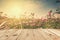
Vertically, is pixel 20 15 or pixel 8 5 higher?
pixel 8 5

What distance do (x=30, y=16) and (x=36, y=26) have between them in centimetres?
24

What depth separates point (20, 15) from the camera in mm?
3340

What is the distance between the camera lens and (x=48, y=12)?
11.0ft

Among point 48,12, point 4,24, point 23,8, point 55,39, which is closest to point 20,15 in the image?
point 23,8

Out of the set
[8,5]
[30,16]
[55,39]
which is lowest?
[55,39]

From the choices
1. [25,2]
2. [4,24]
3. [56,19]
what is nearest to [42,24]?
[56,19]

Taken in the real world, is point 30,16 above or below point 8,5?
below

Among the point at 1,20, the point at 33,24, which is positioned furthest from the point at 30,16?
the point at 1,20

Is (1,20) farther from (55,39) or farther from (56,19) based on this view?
(55,39)

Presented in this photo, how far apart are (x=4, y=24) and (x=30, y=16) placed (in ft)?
1.83

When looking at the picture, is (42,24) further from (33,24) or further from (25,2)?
(25,2)

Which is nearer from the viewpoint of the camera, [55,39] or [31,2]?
[55,39]

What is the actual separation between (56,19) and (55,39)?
1.25 m

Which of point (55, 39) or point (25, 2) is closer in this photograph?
point (55, 39)
